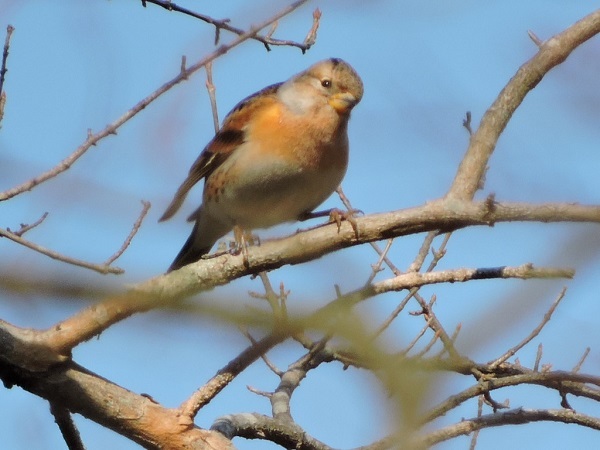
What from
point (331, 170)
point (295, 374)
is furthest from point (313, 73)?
point (295, 374)

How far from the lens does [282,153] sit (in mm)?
5676

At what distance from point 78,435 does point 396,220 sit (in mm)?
1949

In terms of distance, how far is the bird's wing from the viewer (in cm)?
607

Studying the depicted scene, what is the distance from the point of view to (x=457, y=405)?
14.3 ft

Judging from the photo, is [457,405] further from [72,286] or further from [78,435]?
[72,286]

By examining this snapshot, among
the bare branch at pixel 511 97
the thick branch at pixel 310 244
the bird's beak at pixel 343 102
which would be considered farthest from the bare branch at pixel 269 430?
the bird's beak at pixel 343 102

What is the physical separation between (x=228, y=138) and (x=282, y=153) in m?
0.64

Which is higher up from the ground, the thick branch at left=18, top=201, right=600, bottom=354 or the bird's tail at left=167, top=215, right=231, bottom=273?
the bird's tail at left=167, top=215, right=231, bottom=273

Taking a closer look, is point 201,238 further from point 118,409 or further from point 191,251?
point 118,409

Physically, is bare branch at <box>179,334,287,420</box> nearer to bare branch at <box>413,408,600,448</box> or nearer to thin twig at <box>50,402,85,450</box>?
thin twig at <box>50,402,85,450</box>

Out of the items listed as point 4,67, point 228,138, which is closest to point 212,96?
point 228,138

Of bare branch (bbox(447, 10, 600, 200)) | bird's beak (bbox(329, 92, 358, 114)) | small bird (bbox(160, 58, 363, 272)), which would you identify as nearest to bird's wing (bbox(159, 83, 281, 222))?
small bird (bbox(160, 58, 363, 272))

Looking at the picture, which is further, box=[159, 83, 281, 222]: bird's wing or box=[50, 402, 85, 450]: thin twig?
box=[159, 83, 281, 222]: bird's wing

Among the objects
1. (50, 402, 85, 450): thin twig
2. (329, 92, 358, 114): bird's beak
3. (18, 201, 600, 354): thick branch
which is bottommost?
(50, 402, 85, 450): thin twig
